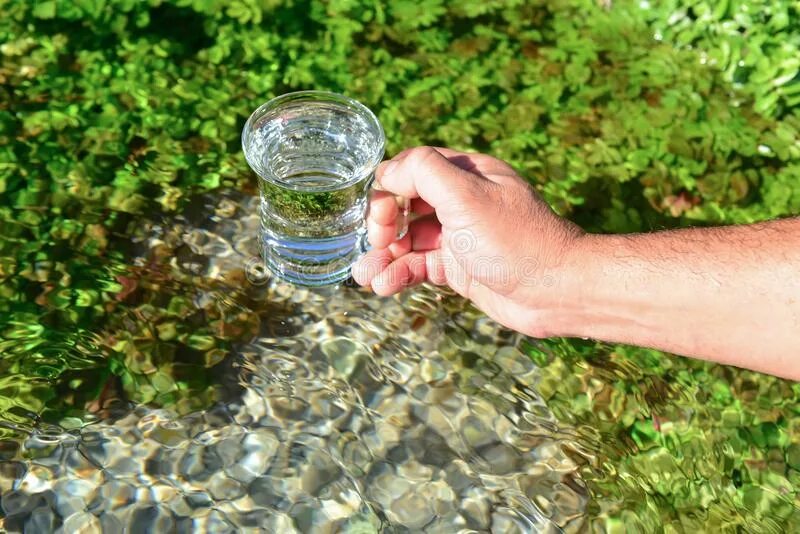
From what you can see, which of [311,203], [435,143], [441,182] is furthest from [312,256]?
[435,143]

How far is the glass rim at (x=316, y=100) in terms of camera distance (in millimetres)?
2916

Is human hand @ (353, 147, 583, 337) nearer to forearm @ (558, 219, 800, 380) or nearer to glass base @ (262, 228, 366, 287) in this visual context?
forearm @ (558, 219, 800, 380)

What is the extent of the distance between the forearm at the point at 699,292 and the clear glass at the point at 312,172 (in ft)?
2.34

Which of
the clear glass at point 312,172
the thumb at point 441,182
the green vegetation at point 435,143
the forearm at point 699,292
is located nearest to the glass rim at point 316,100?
the clear glass at point 312,172

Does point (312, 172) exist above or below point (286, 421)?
above

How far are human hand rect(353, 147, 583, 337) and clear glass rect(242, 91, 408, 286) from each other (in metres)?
0.20

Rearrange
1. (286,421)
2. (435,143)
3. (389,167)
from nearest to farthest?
(389,167) < (286,421) < (435,143)

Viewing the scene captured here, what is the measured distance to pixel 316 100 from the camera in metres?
3.36

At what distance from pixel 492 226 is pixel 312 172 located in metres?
0.97

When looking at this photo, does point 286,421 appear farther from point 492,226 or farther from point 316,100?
point 316,100

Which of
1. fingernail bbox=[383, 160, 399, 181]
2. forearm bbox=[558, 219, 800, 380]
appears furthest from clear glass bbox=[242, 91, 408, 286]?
forearm bbox=[558, 219, 800, 380]

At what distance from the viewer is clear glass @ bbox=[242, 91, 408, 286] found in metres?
3.09

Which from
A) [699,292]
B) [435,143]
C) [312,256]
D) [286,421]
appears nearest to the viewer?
[699,292]

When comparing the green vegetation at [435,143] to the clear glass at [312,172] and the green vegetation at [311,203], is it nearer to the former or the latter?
the clear glass at [312,172]
